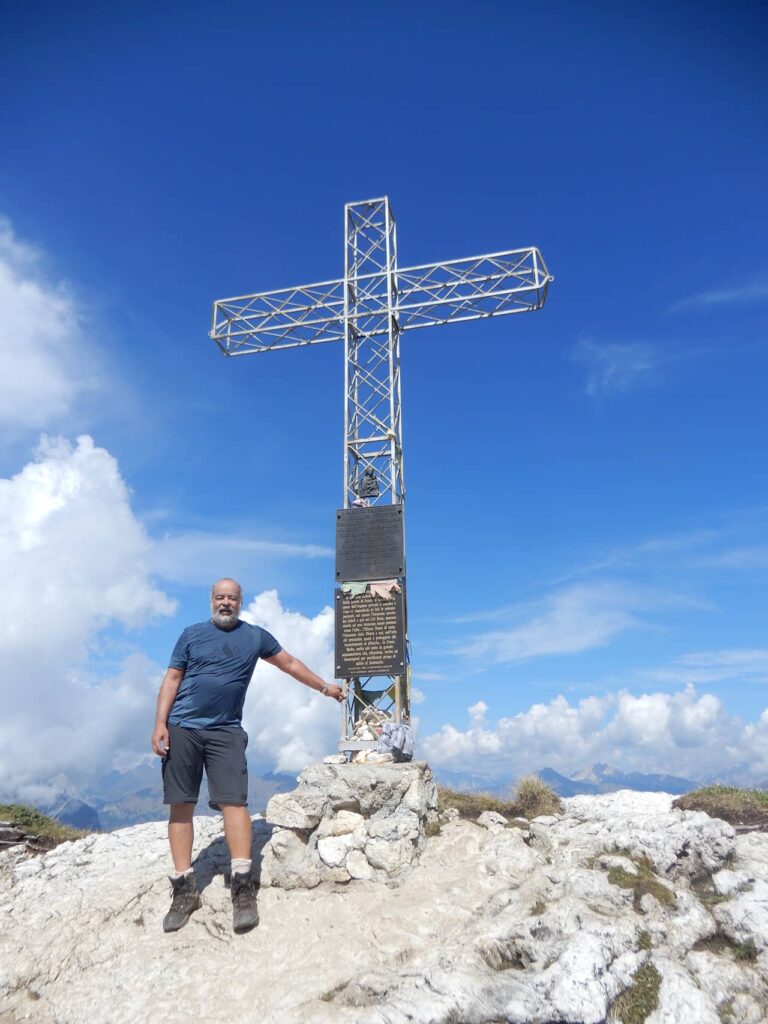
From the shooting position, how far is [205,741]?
6531 millimetres

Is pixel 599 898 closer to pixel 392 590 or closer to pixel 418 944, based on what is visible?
pixel 418 944

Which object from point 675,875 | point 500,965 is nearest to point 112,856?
point 500,965

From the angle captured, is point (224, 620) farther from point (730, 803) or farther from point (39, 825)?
point (730, 803)

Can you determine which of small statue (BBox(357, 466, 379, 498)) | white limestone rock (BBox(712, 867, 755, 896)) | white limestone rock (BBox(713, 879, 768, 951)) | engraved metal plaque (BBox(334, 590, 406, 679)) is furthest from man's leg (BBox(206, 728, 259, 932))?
small statue (BBox(357, 466, 379, 498))

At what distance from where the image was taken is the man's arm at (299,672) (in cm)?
712

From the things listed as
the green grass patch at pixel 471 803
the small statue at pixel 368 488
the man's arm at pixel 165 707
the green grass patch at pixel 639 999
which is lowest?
the green grass patch at pixel 639 999

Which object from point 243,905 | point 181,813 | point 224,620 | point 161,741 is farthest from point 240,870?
point 224,620

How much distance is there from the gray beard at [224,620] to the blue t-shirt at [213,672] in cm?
4

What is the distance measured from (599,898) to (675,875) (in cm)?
120

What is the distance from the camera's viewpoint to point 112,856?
29.9 feet

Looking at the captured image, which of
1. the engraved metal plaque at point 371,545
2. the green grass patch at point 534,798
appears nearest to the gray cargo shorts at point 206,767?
the green grass patch at point 534,798

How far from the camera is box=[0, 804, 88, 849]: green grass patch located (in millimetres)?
10305

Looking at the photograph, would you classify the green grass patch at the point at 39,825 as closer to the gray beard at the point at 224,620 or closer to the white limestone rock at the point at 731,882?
the gray beard at the point at 224,620

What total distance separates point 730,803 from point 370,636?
617 centimetres
